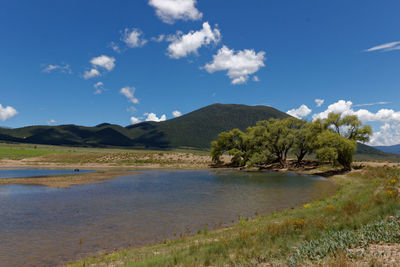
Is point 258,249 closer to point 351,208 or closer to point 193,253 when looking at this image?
point 193,253

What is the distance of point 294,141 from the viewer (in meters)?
80.4

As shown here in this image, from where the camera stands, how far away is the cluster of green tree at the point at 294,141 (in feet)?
197

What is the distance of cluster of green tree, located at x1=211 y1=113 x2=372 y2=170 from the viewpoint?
5994 cm

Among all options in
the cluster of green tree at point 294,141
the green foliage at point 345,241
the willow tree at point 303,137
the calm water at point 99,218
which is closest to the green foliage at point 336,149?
the cluster of green tree at point 294,141

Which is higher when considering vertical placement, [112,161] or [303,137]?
[303,137]

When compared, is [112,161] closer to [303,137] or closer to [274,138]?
[274,138]

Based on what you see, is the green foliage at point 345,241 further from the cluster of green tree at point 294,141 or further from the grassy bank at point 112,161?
the grassy bank at point 112,161

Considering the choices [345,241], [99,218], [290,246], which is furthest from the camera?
[99,218]

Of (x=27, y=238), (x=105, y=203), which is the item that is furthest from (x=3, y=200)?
(x=27, y=238)

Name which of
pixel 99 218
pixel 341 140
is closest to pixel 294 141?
pixel 341 140

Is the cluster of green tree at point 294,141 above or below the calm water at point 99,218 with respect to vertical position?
above

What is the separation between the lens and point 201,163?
102188 millimetres

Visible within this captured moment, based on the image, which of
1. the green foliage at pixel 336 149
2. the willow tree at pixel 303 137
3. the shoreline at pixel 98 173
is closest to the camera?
the shoreline at pixel 98 173

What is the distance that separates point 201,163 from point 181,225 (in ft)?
270
